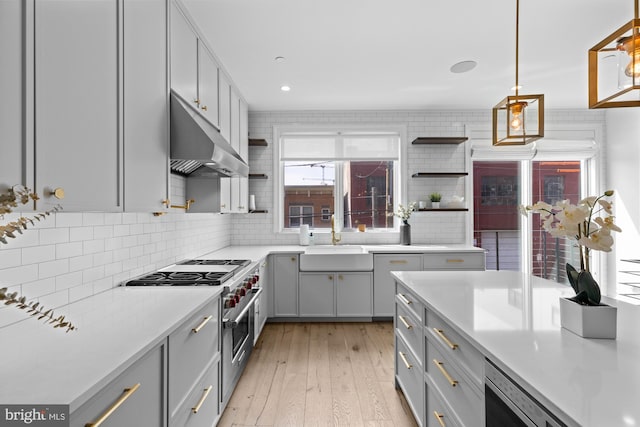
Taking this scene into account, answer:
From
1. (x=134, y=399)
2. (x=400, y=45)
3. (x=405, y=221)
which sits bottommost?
(x=134, y=399)

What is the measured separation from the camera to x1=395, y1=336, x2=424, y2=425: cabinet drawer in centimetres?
189

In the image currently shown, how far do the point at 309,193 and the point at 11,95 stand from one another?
391 cm

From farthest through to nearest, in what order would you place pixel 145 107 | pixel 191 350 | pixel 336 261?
pixel 336 261
pixel 145 107
pixel 191 350

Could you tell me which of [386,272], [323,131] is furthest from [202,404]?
[323,131]

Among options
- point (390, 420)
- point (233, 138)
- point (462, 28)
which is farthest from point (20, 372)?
point (462, 28)

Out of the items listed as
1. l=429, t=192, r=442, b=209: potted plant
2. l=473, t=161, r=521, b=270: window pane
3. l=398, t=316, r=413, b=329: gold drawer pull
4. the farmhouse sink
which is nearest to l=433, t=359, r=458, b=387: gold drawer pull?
l=398, t=316, r=413, b=329: gold drawer pull

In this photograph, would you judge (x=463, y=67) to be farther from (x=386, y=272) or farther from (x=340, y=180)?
(x=386, y=272)

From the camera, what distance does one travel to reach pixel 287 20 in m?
2.51

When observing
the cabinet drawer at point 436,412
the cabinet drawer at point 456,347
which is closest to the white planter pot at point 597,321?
the cabinet drawer at point 456,347

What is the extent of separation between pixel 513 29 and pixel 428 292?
2.22m

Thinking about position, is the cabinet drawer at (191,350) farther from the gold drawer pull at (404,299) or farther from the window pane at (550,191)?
the window pane at (550,191)

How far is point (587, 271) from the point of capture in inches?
48.9

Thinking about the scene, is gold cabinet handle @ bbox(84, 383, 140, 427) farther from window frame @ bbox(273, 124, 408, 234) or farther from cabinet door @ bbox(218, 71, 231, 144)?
window frame @ bbox(273, 124, 408, 234)

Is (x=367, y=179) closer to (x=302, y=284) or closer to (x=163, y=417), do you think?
(x=302, y=284)
